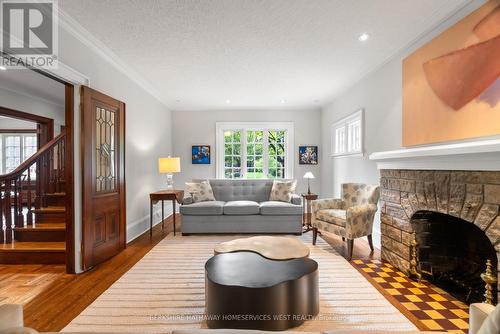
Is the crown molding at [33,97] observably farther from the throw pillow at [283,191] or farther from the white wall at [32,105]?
the throw pillow at [283,191]

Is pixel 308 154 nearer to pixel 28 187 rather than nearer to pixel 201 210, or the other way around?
pixel 201 210

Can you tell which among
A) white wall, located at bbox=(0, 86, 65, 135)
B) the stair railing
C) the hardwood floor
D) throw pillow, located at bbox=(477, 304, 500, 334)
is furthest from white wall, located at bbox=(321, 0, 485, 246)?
white wall, located at bbox=(0, 86, 65, 135)

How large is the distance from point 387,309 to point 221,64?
339 centimetres

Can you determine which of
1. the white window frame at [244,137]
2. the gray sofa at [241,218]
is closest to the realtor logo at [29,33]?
the gray sofa at [241,218]

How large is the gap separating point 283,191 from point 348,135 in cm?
165

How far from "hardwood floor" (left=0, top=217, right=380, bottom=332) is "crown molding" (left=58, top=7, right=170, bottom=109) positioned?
8.48ft

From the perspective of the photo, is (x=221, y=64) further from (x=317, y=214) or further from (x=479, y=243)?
(x=479, y=243)

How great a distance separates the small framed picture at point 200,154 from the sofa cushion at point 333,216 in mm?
3510

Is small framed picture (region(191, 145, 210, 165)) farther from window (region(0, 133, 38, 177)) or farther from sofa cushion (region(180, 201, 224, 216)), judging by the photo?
window (region(0, 133, 38, 177))

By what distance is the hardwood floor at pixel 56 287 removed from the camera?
2016 mm

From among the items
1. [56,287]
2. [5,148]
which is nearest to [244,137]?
[56,287]

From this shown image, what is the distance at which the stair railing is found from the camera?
336 cm

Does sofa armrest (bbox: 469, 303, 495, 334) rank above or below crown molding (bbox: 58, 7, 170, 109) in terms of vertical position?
below

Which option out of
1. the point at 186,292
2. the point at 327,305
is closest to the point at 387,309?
the point at 327,305
